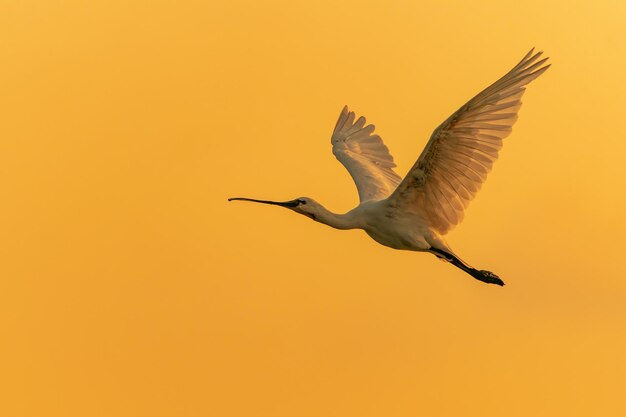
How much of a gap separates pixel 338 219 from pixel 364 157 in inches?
172

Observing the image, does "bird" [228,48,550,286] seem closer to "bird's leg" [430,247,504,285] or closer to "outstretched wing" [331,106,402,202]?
"bird's leg" [430,247,504,285]

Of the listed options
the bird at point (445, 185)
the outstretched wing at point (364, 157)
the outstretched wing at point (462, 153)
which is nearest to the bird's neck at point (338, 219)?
the bird at point (445, 185)

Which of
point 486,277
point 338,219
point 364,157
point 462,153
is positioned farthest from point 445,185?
point 364,157

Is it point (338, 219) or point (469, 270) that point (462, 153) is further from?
point (469, 270)

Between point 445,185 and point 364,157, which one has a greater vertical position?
point 445,185

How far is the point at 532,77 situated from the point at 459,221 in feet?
9.41

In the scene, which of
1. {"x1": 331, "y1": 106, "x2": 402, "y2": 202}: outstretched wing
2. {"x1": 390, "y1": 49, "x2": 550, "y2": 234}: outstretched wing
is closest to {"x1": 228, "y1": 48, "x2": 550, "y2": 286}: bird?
{"x1": 390, "y1": 49, "x2": 550, "y2": 234}: outstretched wing

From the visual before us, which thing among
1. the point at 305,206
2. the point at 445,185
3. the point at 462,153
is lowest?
the point at 305,206

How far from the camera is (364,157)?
2323 centimetres

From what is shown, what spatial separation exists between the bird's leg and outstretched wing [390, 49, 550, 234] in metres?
0.36

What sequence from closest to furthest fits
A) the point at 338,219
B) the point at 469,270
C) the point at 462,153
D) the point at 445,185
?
the point at 462,153, the point at 445,185, the point at 338,219, the point at 469,270

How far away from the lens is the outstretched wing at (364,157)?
70.8 feet

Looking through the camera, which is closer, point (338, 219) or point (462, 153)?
point (462, 153)

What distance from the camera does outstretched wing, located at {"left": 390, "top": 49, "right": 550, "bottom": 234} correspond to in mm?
17188
